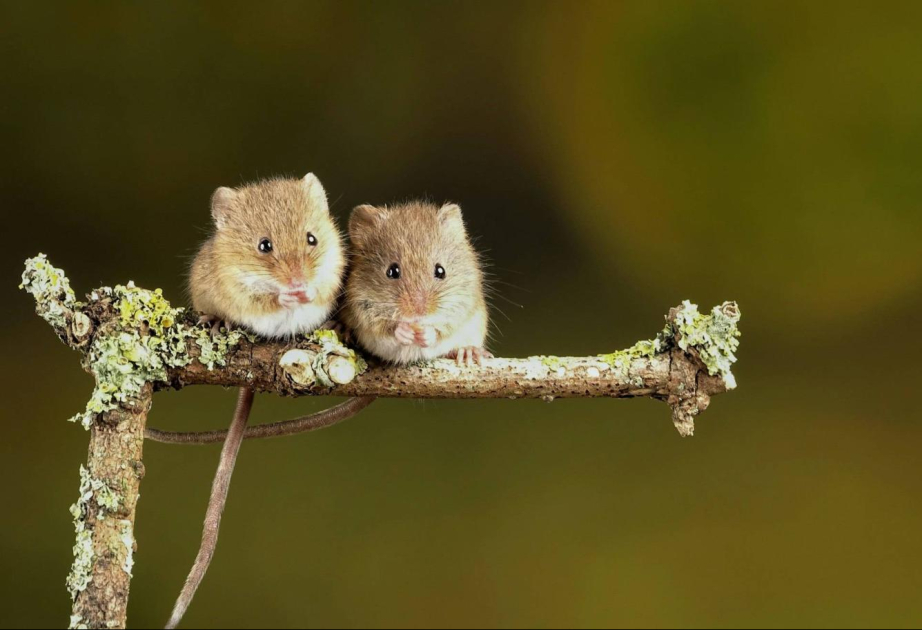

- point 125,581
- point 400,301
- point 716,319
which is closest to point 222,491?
point 125,581

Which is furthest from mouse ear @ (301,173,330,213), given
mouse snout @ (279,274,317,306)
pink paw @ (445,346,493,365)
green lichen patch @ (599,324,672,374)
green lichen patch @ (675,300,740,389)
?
green lichen patch @ (675,300,740,389)

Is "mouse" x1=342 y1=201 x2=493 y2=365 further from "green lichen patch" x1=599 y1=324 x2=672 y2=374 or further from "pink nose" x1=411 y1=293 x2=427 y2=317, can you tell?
"green lichen patch" x1=599 y1=324 x2=672 y2=374

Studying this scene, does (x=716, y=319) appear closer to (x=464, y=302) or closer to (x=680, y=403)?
(x=680, y=403)

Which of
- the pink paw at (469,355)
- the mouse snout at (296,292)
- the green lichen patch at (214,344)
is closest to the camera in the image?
the mouse snout at (296,292)

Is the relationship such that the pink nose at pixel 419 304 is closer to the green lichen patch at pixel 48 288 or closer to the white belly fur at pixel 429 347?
the white belly fur at pixel 429 347

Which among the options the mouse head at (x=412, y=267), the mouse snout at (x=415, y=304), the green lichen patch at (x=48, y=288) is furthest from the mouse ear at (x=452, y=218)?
the green lichen patch at (x=48, y=288)
